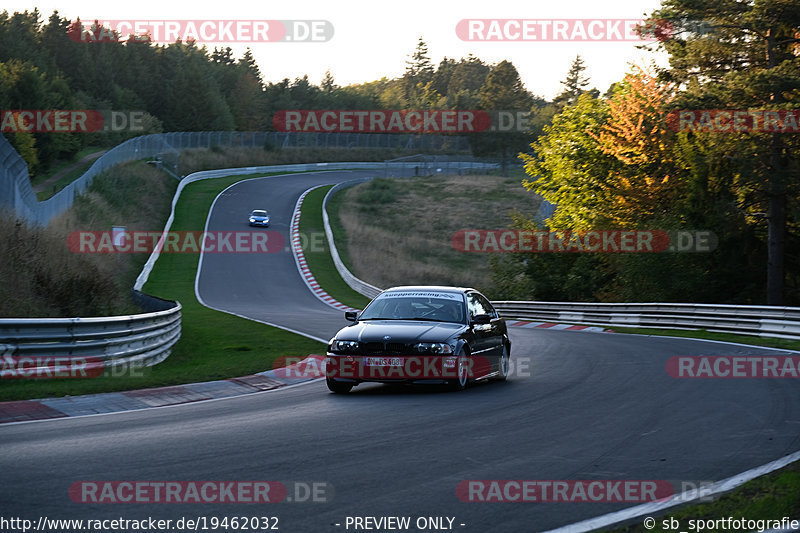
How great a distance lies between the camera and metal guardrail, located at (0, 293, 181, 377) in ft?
40.3

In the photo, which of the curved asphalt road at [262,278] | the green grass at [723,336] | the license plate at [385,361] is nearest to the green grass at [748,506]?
the license plate at [385,361]

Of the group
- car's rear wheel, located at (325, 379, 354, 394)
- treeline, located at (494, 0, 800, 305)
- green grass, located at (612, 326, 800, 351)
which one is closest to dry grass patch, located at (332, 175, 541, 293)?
treeline, located at (494, 0, 800, 305)

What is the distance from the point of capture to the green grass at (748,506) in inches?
224

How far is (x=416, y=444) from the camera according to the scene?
8.27 meters

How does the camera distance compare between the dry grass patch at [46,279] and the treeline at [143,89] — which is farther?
the treeline at [143,89]

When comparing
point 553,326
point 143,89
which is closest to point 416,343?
point 553,326

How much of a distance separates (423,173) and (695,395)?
82.9 metres

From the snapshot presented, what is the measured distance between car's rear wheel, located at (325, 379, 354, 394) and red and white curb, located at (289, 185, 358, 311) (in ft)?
75.9

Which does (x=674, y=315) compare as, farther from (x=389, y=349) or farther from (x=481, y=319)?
(x=389, y=349)

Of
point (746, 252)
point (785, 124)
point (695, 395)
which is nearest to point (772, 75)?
point (785, 124)

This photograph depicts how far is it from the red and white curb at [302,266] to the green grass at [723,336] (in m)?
12.3

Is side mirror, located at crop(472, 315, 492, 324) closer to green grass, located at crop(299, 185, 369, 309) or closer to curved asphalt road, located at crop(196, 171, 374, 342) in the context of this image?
curved asphalt road, located at crop(196, 171, 374, 342)

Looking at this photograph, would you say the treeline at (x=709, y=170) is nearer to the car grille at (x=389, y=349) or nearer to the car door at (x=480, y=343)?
the car door at (x=480, y=343)

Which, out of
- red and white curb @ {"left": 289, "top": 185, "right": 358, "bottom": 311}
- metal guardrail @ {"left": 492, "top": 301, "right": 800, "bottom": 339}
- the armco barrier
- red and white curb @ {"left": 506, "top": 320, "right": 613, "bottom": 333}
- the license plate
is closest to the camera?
the license plate
